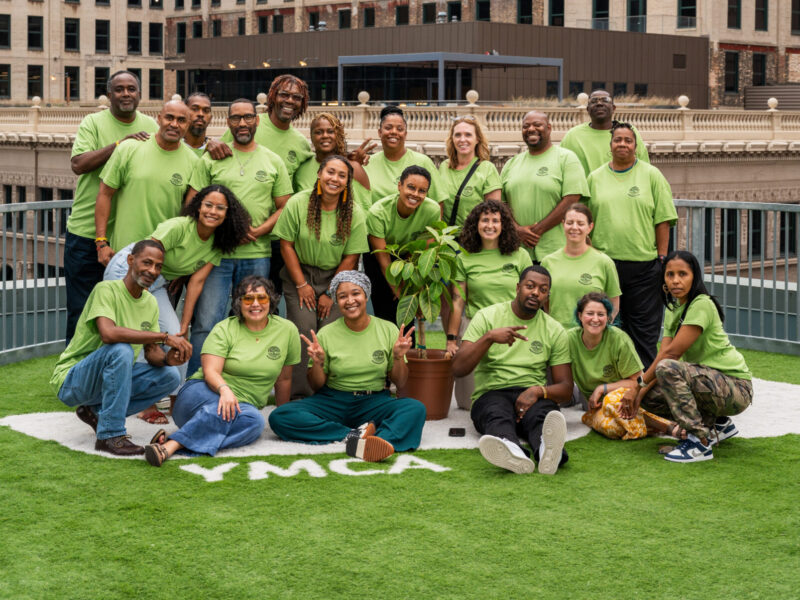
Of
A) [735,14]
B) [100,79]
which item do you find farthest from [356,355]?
[100,79]

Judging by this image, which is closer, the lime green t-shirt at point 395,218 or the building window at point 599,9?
the lime green t-shirt at point 395,218

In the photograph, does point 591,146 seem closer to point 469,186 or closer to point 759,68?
point 469,186

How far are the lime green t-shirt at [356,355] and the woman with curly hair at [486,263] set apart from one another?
0.78m

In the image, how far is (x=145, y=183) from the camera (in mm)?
8023

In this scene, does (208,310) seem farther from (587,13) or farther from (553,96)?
(587,13)

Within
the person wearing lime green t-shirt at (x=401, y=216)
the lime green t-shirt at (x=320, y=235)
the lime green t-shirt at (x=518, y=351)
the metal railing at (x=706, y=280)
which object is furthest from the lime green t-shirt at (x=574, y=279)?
the metal railing at (x=706, y=280)

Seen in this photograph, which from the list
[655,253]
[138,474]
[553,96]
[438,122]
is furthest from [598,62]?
[138,474]

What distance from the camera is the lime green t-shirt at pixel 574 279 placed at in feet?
27.0

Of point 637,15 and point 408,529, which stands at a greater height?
point 637,15

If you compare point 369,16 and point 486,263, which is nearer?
point 486,263

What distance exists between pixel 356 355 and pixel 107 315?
1.64m

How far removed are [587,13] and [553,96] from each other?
7960 millimetres

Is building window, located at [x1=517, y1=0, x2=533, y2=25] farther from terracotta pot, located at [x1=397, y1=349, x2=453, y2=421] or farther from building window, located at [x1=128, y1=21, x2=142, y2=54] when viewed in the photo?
terracotta pot, located at [x1=397, y1=349, x2=453, y2=421]

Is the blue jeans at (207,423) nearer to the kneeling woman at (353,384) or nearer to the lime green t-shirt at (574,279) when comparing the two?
the kneeling woman at (353,384)
